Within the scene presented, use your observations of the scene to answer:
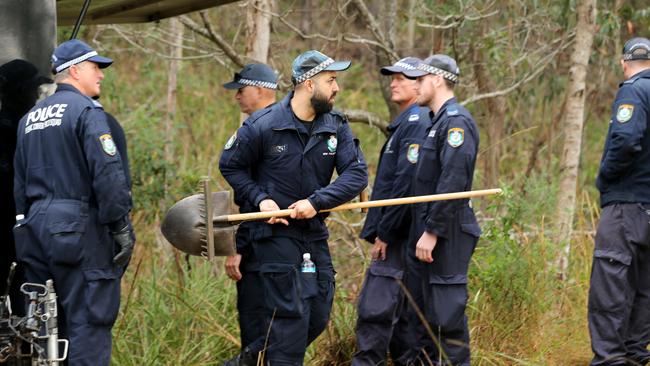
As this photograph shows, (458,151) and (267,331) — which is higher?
(458,151)

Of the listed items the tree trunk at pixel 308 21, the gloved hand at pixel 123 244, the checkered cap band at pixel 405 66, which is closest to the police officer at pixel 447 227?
the checkered cap band at pixel 405 66

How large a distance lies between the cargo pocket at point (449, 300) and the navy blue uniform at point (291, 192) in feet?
2.13

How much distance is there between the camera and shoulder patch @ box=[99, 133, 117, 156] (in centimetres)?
530

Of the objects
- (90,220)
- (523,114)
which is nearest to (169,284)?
(90,220)

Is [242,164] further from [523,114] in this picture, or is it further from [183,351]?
[523,114]

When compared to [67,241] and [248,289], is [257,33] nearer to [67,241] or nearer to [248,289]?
[248,289]

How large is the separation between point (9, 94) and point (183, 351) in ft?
6.43

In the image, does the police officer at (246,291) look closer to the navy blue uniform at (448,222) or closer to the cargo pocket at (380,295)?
the cargo pocket at (380,295)

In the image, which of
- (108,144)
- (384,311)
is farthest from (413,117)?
(108,144)

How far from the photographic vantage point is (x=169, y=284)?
7.79m

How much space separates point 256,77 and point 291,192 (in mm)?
1101

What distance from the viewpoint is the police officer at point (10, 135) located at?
589 centimetres

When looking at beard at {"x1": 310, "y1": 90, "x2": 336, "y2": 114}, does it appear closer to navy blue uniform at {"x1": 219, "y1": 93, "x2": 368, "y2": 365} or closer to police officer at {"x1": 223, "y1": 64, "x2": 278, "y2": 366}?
navy blue uniform at {"x1": 219, "y1": 93, "x2": 368, "y2": 365}

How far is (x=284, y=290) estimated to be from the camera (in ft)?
19.4
